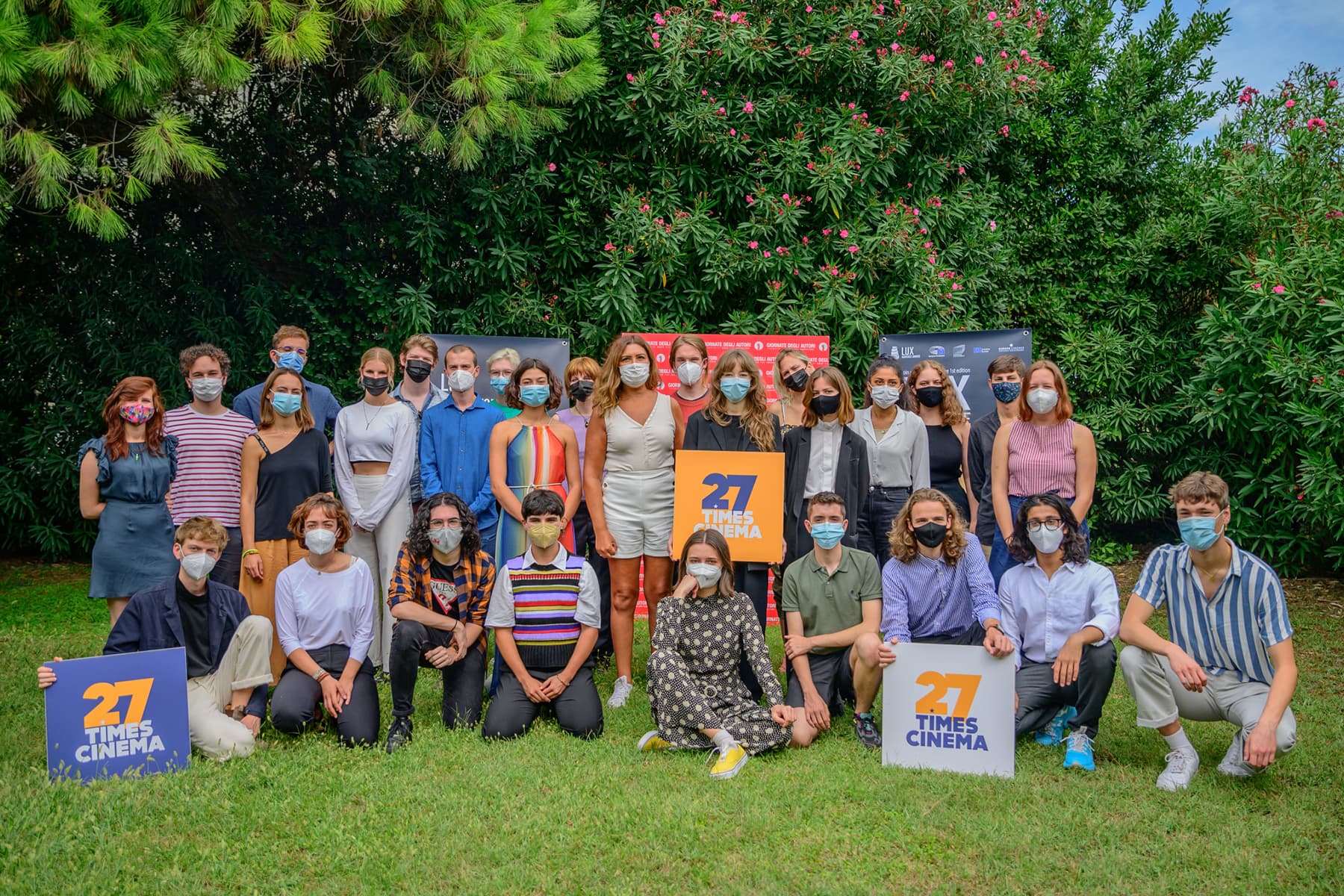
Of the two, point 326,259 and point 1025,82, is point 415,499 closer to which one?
point 326,259

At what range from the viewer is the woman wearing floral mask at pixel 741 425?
19.0ft

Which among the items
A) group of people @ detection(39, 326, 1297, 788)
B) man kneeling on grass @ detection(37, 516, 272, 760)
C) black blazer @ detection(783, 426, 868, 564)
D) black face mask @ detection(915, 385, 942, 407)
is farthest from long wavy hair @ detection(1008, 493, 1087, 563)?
man kneeling on grass @ detection(37, 516, 272, 760)

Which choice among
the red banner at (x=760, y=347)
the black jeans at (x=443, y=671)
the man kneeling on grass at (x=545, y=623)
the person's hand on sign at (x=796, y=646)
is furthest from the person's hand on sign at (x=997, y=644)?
the red banner at (x=760, y=347)

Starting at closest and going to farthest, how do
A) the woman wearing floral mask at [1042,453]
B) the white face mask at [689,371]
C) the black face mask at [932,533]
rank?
1. the black face mask at [932,533]
2. the woman wearing floral mask at [1042,453]
3. the white face mask at [689,371]

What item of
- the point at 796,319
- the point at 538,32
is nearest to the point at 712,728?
the point at 796,319

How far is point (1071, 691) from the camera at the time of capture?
5.12 meters

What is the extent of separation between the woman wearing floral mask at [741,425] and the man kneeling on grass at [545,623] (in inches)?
35.1

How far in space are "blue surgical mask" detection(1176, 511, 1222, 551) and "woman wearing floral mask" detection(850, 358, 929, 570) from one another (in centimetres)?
158

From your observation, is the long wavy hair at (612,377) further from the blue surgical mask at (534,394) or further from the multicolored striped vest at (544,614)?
the multicolored striped vest at (544,614)

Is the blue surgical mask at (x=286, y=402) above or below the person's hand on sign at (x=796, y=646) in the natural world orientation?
above

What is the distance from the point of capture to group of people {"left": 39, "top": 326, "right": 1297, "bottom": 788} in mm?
4844

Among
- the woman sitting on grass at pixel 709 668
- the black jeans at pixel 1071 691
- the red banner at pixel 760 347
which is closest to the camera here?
the black jeans at pixel 1071 691

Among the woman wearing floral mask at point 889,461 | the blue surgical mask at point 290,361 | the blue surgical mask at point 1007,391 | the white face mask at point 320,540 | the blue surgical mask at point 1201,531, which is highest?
the blue surgical mask at point 290,361

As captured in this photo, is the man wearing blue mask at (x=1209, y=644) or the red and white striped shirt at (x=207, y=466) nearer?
the man wearing blue mask at (x=1209, y=644)
